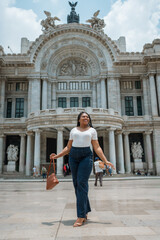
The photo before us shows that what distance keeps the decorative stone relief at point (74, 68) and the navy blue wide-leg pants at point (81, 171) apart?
34.9 meters

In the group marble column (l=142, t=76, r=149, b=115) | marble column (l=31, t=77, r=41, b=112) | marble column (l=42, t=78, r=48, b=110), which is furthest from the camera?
marble column (l=142, t=76, r=149, b=115)

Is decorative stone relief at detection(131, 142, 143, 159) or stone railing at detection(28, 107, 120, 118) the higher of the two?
stone railing at detection(28, 107, 120, 118)

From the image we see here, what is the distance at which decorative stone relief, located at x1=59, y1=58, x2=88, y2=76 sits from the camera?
3881 cm

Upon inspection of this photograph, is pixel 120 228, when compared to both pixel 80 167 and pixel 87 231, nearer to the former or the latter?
pixel 87 231

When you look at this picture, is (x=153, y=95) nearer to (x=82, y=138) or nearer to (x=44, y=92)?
(x=44, y=92)

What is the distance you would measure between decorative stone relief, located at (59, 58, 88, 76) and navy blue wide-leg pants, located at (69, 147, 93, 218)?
34.9 m

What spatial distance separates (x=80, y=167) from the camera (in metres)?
4.79

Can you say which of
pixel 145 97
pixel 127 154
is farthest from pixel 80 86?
pixel 127 154

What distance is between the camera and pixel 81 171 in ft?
15.6

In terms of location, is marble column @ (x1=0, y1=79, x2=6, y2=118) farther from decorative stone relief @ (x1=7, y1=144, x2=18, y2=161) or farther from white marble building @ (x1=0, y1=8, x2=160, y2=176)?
decorative stone relief @ (x1=7, y1=144, x2=18, y2=161)

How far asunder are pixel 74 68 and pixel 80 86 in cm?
357

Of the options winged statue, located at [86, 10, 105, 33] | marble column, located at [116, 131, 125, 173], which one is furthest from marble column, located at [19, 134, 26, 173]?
winged statue, located at [86, 10, 105, 33]

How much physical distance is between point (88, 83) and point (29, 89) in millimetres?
10354

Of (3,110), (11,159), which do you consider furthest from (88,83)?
(11,159)
